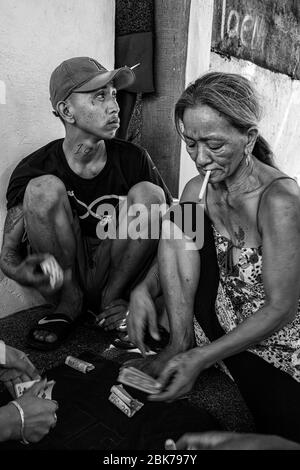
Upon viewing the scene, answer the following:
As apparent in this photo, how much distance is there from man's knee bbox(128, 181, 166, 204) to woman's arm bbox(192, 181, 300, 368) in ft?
3.42

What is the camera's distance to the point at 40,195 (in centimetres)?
247

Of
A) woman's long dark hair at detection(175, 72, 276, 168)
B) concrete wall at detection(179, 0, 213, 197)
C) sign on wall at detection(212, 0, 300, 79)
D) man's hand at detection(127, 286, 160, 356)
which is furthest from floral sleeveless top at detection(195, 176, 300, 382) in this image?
sign on wall at detection(212, 0, 300, 79)

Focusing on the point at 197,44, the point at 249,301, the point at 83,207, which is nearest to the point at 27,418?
the point at 249,301

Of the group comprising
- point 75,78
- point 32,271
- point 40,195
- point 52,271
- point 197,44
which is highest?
point 197,44

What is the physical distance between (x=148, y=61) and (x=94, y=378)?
229cm

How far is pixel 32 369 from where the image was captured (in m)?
1.81

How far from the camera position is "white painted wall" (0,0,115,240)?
2.57 meters

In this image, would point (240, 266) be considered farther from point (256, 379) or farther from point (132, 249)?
point (132, 249)

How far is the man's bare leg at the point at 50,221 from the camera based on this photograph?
8.13ft

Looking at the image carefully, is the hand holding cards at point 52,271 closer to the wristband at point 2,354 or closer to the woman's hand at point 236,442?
the wristband at point 2,354

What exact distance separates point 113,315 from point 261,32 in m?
3.66
